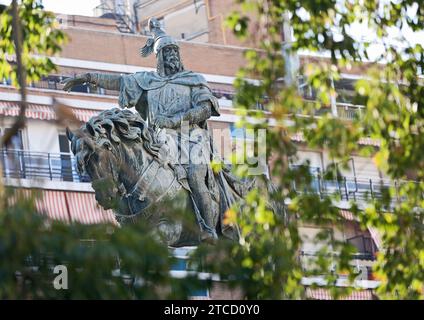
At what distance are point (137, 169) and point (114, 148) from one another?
550mm

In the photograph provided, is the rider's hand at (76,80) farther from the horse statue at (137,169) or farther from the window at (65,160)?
the window at (65,160)

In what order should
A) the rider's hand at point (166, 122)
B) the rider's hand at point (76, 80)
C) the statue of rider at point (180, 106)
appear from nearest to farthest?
the statue of rider at point (180, 106)
the rider's hand at point (166, 122)
the rider's hand at point (76, 80)

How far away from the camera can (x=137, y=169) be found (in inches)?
931

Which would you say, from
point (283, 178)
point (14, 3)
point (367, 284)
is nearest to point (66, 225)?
point (14, 3)

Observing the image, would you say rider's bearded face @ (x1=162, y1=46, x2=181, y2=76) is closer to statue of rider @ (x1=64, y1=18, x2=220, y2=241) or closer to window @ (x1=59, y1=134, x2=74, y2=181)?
statue of rider @ (x1=64, y1=18, x2=220, y2=241)

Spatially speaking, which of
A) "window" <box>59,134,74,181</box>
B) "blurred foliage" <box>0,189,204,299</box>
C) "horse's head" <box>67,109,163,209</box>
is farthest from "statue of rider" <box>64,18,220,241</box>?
"window" <box>59,134,74,181</box>

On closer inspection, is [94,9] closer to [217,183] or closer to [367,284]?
[367,284]

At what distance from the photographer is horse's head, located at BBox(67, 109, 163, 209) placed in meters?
22.6

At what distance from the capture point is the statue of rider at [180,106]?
2428cm

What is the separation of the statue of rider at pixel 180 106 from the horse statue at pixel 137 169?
0.42 ft

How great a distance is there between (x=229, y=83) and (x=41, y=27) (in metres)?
35.6

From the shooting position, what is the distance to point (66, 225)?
16.1 meters

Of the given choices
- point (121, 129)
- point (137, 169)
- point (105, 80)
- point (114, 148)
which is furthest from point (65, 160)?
point (114, 148)

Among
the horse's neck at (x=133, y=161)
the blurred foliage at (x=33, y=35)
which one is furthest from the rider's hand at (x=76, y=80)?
the horse's neck at (x=133, y=161)
